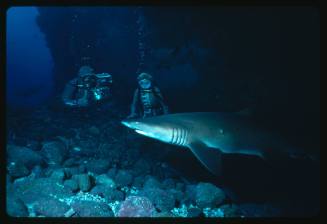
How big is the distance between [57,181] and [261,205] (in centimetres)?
350

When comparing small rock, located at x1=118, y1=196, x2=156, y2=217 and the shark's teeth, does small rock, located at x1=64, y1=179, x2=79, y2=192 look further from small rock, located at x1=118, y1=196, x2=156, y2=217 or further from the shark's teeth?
the shark's teeth

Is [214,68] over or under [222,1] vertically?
over

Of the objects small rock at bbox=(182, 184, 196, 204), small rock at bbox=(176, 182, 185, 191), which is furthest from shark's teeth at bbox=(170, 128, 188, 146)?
small rock at bbox=(176, 182, 185, 191)

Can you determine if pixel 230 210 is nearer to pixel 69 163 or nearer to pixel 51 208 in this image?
pixel 51 208

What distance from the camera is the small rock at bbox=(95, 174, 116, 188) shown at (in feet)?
16.6

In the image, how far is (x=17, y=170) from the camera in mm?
4715

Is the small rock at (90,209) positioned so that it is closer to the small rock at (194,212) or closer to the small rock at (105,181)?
the small rock at (105,181)

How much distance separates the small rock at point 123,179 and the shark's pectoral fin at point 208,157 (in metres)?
1.64

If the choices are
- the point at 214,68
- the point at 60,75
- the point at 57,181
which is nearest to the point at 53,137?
the point at 57,181

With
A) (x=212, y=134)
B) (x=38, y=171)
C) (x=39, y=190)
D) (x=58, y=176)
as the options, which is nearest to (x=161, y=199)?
(x=212, y=134)

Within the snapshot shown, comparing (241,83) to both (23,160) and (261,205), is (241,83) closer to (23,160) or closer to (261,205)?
(261,205)

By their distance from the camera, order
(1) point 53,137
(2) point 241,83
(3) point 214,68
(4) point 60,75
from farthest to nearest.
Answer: (4) point 60,75, (3) point 214,68, (2) point 241,83, (1) point 53,137

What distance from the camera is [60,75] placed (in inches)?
1030

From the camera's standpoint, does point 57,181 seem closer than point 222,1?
No
